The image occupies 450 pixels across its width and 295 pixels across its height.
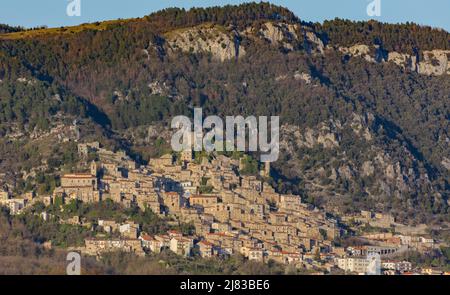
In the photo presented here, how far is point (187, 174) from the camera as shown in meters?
168

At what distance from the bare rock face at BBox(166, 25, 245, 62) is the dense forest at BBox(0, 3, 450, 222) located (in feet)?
1.26

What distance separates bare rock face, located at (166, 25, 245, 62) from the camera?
7313 inches

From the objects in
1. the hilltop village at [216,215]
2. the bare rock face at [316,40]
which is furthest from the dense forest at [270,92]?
the hilltop village at [216,215]

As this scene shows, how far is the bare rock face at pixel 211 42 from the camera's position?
7313 inches

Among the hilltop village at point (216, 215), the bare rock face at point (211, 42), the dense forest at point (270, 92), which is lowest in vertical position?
the hilltop village at point (216, 215)

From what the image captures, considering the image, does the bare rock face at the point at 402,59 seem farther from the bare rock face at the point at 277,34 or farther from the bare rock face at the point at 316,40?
the bare rock face at the point at 277,34

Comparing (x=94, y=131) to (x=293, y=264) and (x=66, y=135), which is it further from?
(x=293, y=264)

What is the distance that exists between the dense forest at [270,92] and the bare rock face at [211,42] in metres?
0.38

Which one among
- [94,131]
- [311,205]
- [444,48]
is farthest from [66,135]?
[444,48]

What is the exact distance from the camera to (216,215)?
161625 millimetres

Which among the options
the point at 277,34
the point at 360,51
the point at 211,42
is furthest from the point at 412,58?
the point at 211,42

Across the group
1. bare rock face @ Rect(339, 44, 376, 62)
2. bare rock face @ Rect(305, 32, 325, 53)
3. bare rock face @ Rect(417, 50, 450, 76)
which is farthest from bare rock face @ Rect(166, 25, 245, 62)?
bare rock face @ Rect(417, 50, 450, 76)

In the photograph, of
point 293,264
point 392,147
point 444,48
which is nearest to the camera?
point 293,264

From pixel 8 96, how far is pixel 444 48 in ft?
103
